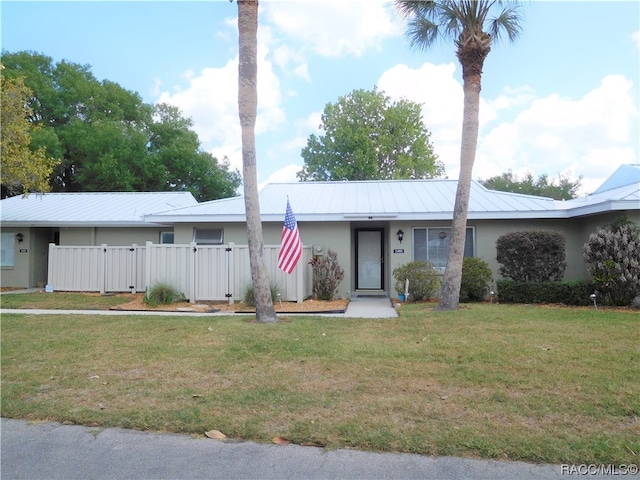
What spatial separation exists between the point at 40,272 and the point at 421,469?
1847 cm

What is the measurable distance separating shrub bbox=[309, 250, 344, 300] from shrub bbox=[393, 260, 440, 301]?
5.59ft

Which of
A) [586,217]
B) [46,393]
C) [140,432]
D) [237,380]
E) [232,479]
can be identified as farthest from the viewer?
[586,217]

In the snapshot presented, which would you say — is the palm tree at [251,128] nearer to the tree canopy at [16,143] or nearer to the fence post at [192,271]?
the fence post at [192,271]

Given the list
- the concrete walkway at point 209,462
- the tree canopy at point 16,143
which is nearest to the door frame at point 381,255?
the tree canopy at point 16,143

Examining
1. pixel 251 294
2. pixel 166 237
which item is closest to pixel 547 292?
pixel 251 294

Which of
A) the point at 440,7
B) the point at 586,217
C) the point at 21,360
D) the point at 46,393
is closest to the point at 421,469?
the point at 46,393

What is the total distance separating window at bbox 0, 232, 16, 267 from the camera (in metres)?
18.0

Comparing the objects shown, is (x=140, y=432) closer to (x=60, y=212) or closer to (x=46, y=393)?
(x=46, y=393)

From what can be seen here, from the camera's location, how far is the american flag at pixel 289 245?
1150 cm

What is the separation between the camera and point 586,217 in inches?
546

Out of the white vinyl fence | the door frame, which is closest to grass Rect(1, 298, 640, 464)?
the white vinyl fence

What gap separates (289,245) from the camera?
11602mm

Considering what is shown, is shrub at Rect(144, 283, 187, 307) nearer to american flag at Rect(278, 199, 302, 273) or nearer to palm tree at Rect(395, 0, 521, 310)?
american flag at Rect(278, 199, 302, 273)

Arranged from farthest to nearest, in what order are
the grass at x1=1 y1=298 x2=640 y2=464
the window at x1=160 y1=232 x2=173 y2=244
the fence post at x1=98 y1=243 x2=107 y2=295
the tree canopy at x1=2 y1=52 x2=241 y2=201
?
1. the tree canopy at x1=2 y1=52 x2=241 y2=201
2. the window at x1=160 y1=232 x2=173 y2=244
3. the fence post at x1=98 y1=243 x2=107 y2=295
4. the grass at x1=1 y1=298 x2=640 y2=464
